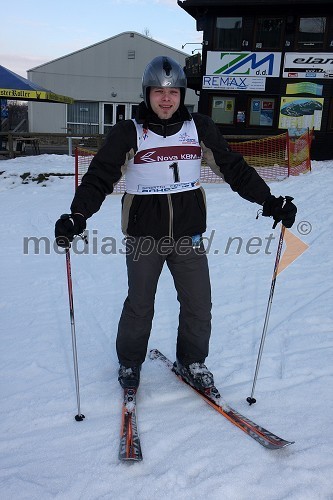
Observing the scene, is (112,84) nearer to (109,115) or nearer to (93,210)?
(109,115)

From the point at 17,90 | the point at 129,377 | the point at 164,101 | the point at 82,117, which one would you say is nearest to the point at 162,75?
the point at 164,101

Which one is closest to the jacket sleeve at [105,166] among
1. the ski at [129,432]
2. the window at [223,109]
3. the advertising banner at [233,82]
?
the ski at [129,432]

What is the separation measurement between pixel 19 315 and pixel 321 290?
10.8 ft

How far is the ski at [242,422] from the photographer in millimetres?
2357

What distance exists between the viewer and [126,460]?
228 centimetres

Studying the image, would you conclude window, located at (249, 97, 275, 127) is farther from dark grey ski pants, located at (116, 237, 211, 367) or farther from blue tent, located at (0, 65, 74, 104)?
dark grey ski pants, located at (116, 237, 211, 367)

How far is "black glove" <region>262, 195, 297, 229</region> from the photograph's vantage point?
8.70ft

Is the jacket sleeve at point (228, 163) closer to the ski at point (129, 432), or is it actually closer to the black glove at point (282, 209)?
the black glove at point (282, 209)

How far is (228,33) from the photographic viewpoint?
16125mm

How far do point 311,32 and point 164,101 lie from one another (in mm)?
15904

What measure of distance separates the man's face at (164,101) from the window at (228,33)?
15318 millimetres

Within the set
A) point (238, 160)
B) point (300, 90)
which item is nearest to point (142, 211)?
point (238, 160)

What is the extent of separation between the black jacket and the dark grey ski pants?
10 cm

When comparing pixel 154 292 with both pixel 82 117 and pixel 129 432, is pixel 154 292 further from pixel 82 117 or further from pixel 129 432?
pixel 82 117
